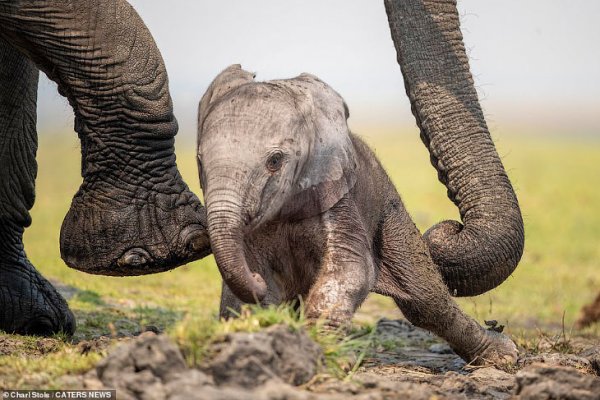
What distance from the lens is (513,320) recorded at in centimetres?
1171

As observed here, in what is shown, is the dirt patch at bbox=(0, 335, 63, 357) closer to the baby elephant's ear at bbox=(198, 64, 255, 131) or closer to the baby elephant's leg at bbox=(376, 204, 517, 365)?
the baby elephant's ear at bbox=(198, 64, 255, 131)

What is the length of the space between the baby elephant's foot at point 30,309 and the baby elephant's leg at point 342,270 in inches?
106

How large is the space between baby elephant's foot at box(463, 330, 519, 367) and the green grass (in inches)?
39.7

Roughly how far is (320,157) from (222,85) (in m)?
0.61

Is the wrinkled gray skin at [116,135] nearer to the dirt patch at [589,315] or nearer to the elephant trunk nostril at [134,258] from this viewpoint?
the elephant trunk nostril at [134,258]

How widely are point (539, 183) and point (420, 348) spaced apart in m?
26.5

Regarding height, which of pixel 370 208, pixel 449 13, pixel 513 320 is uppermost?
pixel 449 13

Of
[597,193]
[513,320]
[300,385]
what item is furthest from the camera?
[597,193]

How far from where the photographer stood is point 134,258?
6.93m

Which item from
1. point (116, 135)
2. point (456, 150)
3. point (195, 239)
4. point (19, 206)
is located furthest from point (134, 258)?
point (19, 206)

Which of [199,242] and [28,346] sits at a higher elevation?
[199,242]

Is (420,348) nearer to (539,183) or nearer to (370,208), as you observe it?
(370,208)

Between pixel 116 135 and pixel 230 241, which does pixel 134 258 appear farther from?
pixel 230 241

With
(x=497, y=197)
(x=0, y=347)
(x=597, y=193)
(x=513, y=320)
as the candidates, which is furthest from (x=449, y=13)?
(x=597, y=193)
